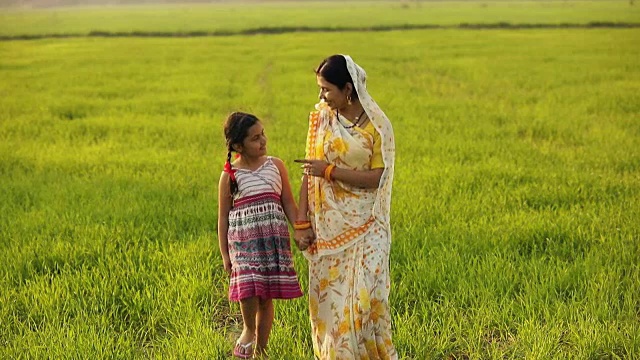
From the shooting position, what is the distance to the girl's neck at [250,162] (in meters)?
3.03

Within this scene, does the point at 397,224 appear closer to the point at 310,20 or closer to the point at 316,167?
the point at 316,167

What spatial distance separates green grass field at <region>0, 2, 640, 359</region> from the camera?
11.4 ft

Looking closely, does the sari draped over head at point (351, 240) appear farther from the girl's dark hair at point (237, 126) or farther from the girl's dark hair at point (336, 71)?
the girl's dark hair at point (237, 126)

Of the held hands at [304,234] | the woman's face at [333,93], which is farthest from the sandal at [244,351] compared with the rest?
the woman's face at [333,93]

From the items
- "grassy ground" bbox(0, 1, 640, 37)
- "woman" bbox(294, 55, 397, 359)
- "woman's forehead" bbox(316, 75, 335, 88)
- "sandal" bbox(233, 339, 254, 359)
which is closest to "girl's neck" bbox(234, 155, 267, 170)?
"woman" bbox(294, 55, 397, 359)

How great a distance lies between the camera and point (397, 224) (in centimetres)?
531

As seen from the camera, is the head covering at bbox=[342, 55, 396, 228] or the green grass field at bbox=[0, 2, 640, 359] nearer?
the head covering at bbox=[342, 55, 396, 228]

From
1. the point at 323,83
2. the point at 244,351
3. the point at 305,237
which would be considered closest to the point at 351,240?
the point at 305,237

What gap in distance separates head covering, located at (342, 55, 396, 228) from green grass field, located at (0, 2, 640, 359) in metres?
0.87

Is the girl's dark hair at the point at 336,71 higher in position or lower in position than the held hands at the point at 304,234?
higher

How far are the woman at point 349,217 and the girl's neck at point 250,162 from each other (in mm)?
226

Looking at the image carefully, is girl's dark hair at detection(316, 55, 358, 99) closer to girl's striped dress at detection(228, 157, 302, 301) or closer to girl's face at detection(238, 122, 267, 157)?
girl's face at detection(238, 122, 267, 157)

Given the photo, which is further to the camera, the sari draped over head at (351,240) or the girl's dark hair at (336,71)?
the sari draped over head at (351,240)

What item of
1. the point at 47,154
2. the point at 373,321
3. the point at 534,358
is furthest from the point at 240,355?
the point at 47,154
